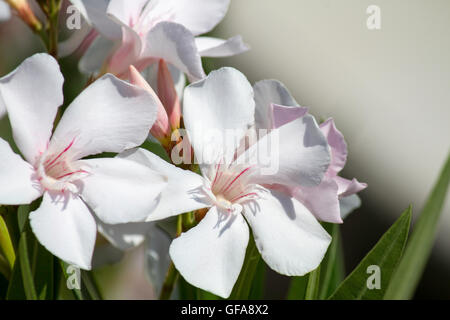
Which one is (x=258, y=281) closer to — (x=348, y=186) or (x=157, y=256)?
(x=157, y=256)

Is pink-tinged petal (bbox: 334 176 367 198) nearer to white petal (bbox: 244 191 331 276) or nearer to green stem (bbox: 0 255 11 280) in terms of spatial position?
white petal (bbox: 244 191 331 276)

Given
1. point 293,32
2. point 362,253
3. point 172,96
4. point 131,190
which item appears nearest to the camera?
point 131,190

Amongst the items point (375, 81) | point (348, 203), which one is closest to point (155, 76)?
point (348, 203)

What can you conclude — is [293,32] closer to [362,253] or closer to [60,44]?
[362,253]

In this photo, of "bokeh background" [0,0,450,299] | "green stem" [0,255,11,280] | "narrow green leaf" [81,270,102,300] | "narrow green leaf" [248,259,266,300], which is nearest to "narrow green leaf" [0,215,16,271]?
"green stem" [0,255,11,280]
